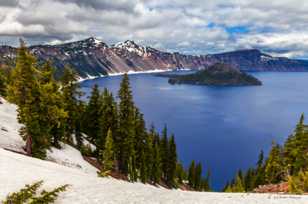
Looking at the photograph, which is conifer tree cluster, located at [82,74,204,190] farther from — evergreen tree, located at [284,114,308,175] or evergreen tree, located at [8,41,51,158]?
evergreen tree, located at [284,114,308,175]

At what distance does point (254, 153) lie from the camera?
124 meters

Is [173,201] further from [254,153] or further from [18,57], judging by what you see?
[254,153]

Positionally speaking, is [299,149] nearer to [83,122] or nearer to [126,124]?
[126,124]

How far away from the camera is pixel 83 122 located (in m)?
59.4

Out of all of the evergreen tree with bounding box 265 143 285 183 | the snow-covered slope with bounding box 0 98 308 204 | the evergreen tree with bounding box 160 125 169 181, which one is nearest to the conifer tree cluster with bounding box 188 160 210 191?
the evergreen tree with bounding box 160 125 169 181

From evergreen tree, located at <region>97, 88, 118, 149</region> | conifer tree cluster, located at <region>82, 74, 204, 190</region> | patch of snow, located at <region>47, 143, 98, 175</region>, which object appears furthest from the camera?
evergreen tree, located at <region>97, 88, 118, 149</region>

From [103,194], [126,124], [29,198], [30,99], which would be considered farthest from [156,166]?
[29,198]

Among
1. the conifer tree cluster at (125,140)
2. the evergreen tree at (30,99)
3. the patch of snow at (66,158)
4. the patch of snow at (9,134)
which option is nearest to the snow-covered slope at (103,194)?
the evergreen tree at (30,99)

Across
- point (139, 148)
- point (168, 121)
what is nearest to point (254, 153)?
point (168, 121)

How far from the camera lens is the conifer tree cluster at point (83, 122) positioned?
104ft

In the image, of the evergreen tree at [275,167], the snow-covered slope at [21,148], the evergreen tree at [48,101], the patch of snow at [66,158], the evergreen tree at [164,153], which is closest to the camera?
the evergreen tree at [48,101]

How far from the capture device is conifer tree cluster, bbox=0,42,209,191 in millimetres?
31797

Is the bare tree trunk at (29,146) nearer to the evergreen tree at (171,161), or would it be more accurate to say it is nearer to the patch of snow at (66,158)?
the patch of snow at (66,158)

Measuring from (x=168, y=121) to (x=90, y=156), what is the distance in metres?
116
